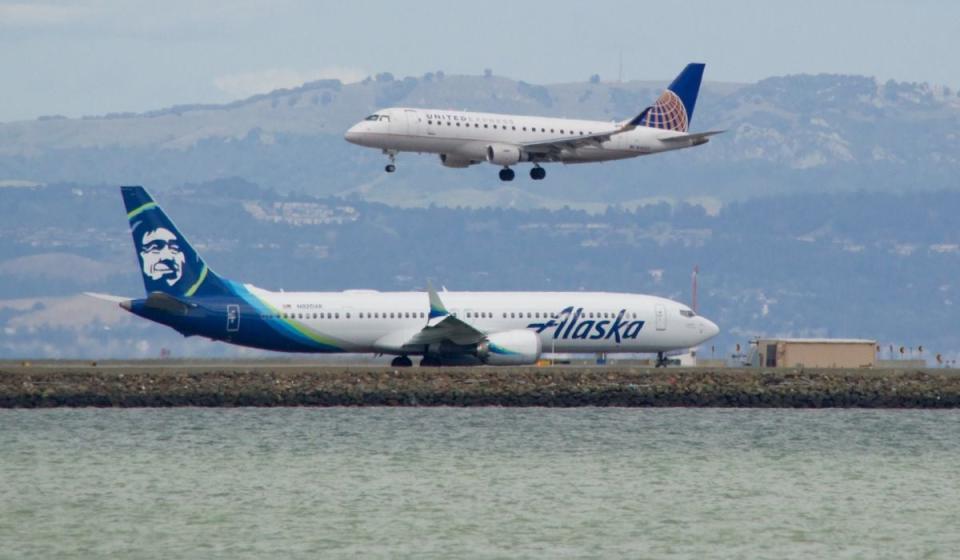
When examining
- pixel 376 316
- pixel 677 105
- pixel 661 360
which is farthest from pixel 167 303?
pixel 677 105

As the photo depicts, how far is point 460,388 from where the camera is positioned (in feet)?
270

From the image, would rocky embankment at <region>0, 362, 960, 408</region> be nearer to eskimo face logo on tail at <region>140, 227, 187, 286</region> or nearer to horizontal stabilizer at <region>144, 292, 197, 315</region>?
horizontal stabilizer at <region>144, 292, 197, 315</region>

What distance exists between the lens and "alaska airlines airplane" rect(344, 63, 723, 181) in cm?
9575

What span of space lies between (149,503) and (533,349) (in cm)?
3497

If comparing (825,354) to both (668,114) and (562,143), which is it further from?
(668,114)

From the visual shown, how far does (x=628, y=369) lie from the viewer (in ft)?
284

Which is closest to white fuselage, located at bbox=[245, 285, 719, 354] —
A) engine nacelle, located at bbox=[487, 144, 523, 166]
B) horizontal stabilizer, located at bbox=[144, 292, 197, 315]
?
horizontal stabilizer, located at bbox=[144, 292, 197, 315]

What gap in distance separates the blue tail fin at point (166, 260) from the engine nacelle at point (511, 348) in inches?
460

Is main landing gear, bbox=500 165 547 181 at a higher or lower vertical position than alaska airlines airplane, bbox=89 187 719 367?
higher

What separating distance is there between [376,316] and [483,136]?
13.5 meters

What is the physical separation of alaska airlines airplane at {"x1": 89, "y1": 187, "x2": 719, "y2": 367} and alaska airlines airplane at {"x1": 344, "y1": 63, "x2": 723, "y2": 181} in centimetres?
→ 822

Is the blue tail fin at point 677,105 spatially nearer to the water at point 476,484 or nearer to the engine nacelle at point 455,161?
the engine nacelle at point 455,161

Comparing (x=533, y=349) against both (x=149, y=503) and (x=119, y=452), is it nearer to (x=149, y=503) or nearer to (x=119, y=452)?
(x=119, y=452)

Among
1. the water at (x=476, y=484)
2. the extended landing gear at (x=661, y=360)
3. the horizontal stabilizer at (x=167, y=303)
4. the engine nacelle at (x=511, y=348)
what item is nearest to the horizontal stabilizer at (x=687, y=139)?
the extended landing gear at (x=661, y=360)
